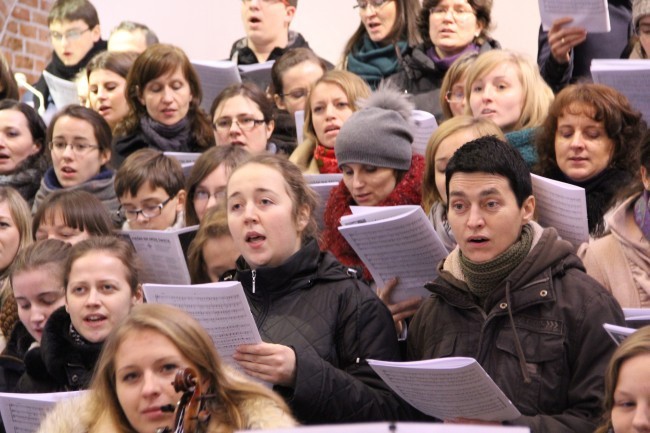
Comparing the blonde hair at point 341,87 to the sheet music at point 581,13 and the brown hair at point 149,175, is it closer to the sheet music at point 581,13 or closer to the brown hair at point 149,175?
the brown hair at point 149,175

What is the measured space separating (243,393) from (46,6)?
21.8 ft

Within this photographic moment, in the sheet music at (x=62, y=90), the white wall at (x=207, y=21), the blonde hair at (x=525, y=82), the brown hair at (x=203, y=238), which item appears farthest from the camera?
the white wall at (x=207, y=21)

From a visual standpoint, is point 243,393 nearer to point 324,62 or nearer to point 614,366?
point 614,366

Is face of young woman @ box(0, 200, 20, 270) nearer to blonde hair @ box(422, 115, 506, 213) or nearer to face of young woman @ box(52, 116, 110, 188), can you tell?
face of young woman @ box(52, 116, 110, 188)

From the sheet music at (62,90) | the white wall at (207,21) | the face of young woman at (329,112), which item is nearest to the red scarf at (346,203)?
the face of young woman at (329,112)

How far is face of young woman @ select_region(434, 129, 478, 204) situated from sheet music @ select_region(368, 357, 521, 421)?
1.16 m

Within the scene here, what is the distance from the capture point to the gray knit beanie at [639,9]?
477 cm

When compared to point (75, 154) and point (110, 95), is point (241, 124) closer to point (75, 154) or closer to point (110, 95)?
point (75, 154)

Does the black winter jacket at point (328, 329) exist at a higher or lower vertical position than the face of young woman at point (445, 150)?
lower

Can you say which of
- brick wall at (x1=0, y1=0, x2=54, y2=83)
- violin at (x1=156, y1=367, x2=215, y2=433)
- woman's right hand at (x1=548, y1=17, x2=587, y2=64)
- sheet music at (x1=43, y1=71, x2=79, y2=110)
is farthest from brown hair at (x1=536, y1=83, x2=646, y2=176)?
brick wall at (x1=0, y1=0, x2=54, y2=83)

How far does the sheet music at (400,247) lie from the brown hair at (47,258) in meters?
1.06

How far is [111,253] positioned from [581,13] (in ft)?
6.19

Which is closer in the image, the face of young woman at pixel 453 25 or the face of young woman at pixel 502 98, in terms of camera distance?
the face of young woman at pixel 502 98

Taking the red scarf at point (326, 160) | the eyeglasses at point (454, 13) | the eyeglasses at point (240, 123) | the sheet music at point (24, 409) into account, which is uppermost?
the eyeglasses at point (454, 13)
